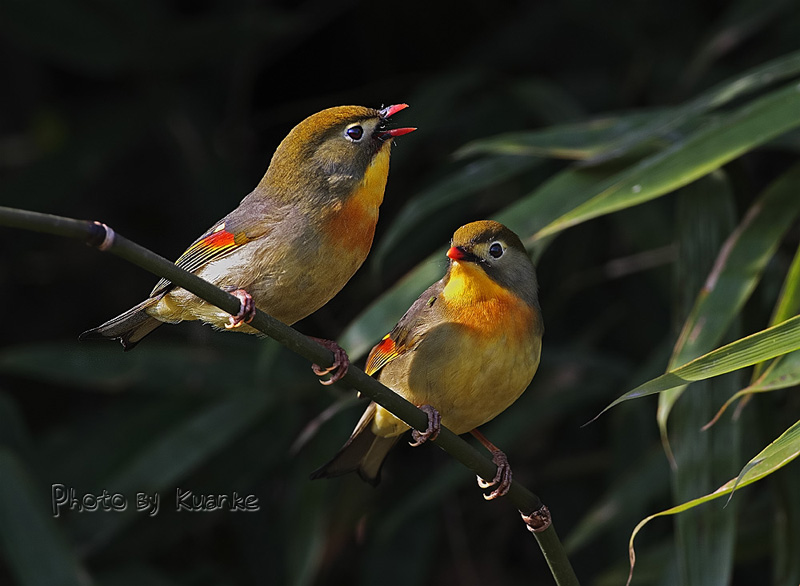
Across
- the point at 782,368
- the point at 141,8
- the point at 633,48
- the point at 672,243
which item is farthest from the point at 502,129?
the point at 782,368

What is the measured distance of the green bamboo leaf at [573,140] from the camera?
294 cm

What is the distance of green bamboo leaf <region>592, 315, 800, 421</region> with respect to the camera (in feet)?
5.32

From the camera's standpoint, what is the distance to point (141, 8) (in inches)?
202

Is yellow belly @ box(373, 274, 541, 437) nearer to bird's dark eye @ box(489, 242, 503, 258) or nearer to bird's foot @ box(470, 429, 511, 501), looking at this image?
bird's foot @ box(470, 429, 511, 501)

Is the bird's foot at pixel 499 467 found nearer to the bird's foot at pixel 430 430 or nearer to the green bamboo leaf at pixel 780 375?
the bird's foot at pixel 430 430

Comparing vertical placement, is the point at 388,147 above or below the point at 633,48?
below

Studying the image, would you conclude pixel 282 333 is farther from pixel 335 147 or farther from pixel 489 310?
pixel 489 310

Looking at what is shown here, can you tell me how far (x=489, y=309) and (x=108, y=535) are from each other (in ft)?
9.13

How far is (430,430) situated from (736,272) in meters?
1.61

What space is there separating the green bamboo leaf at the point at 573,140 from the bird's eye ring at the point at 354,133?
50.8 inches

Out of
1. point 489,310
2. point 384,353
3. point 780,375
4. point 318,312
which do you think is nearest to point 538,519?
point 489,310

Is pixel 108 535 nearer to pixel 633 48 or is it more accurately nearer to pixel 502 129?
pixel 502 129

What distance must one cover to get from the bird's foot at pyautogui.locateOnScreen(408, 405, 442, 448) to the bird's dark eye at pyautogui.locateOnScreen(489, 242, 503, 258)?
0.29 m

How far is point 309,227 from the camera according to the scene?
1598 millimetres
